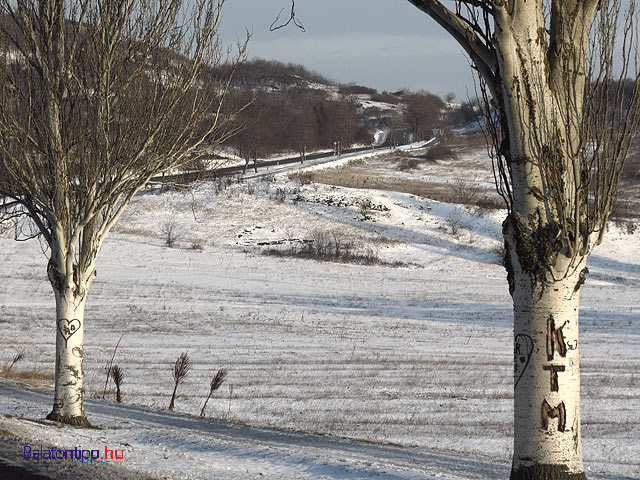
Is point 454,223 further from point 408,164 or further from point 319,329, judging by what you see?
point 408,164

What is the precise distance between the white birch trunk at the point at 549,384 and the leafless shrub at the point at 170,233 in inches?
1387

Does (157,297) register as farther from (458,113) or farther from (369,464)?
(458,113)

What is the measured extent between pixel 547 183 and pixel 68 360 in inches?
270

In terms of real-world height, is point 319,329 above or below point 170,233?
below

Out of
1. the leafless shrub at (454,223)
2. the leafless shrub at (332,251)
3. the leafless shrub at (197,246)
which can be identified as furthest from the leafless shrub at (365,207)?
the leafless shrub at (197,246)

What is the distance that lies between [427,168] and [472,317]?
49.7 m

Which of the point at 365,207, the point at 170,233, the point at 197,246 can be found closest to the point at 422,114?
the point at 365,207

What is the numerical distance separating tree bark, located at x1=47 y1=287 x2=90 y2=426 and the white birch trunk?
6.13m

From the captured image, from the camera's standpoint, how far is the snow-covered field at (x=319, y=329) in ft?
37.0

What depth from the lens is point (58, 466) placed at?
6.35 metres

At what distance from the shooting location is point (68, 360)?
934 centimetres

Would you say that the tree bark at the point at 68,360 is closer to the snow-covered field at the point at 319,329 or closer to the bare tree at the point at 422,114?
the snow-covered field at the point at 319,329

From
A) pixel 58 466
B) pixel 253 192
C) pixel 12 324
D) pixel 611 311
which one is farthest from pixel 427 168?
pixel 58 466

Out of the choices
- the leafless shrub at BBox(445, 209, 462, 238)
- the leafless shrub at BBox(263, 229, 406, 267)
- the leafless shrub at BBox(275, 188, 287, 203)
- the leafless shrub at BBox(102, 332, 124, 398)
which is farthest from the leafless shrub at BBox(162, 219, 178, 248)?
the leafless shrub at BBox(102, 332, 124, 398)
